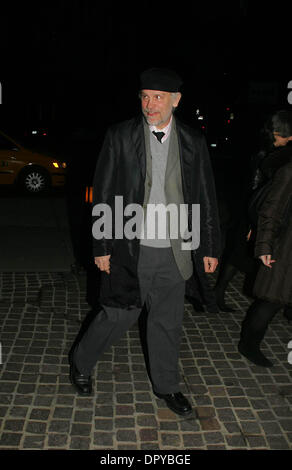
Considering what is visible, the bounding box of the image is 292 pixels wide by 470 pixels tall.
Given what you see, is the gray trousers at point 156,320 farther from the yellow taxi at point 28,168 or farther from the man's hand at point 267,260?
the yellow taxi at point 28,168

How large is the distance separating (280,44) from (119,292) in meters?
18.7

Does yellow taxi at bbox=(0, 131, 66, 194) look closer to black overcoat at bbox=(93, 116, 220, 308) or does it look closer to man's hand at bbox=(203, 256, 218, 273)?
black overcoat at bbox=(93, 116, 220, 308)

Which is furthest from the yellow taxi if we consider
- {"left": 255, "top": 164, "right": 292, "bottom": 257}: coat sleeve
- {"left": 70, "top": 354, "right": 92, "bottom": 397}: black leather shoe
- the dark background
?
the dark background

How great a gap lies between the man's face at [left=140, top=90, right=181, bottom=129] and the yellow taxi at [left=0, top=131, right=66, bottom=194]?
9.74m

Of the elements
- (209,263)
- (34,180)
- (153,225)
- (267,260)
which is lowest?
(34,180)

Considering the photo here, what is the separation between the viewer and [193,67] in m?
32.3

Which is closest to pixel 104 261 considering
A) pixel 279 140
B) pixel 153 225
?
pixel 153 225

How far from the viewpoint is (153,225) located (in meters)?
2.73

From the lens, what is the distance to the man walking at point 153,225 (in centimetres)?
266

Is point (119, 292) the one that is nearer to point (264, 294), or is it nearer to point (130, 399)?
point (130, 399)

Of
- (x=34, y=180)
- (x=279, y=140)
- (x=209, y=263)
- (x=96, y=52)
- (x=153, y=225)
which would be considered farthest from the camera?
(x=96, y=52)

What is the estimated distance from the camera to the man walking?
8.74 feet

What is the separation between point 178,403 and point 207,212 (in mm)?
1263

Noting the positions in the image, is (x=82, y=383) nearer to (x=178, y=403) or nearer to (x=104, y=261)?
(x=178, y=403)
